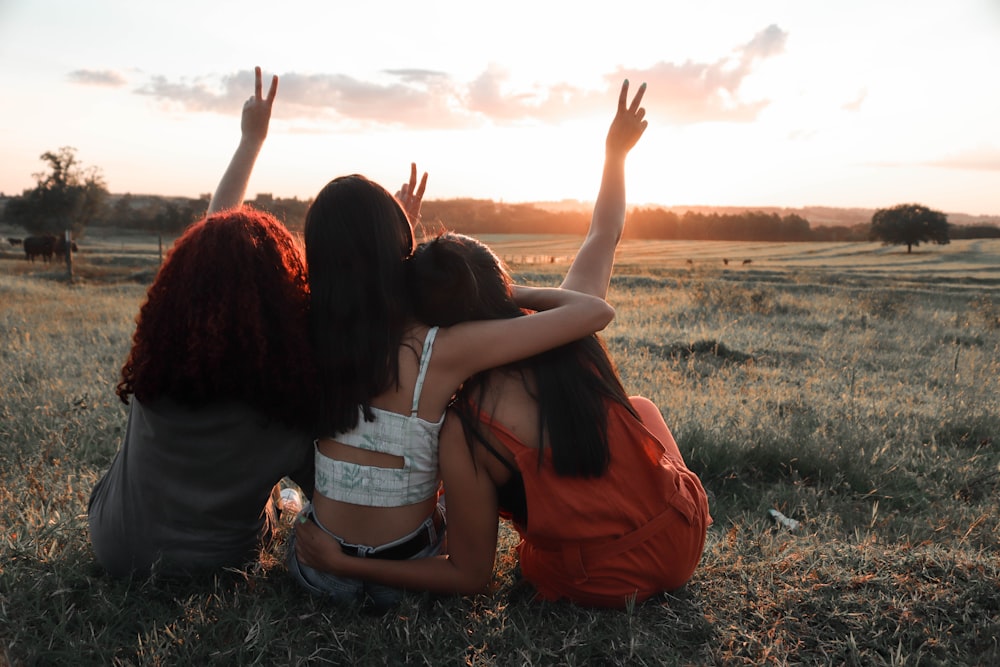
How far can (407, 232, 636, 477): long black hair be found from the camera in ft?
6.01

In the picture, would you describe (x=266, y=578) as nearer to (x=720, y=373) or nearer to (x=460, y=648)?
(x=460, y=648)

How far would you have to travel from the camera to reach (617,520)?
2039 mm

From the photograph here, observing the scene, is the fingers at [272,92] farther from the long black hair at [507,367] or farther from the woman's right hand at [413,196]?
the long black hair at [507,367]

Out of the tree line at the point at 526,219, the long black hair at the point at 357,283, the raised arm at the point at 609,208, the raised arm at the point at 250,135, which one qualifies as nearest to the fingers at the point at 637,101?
the raised arm at the point at 609,208

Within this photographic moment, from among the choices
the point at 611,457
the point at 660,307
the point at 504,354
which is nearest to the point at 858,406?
A: the point at 611,457

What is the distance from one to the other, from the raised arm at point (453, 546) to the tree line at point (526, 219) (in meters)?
Result: 21.9

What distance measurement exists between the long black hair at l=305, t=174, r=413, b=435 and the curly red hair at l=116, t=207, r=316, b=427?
0.26 ft

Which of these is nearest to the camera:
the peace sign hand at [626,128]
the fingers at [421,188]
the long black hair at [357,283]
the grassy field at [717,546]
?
the long black hair at [357,283]

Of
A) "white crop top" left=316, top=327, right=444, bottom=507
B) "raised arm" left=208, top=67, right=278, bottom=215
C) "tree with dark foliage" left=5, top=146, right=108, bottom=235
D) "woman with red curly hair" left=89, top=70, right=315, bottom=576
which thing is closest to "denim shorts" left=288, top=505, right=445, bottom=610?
"white crop top" left=316, top=327, right=444, bottom=507

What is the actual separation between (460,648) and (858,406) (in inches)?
168

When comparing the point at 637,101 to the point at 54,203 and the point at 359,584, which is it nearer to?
the point at 359,584

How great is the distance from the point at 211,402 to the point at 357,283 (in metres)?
0.59

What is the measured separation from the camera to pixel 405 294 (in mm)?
1896

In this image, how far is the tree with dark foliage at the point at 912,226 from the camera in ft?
156
